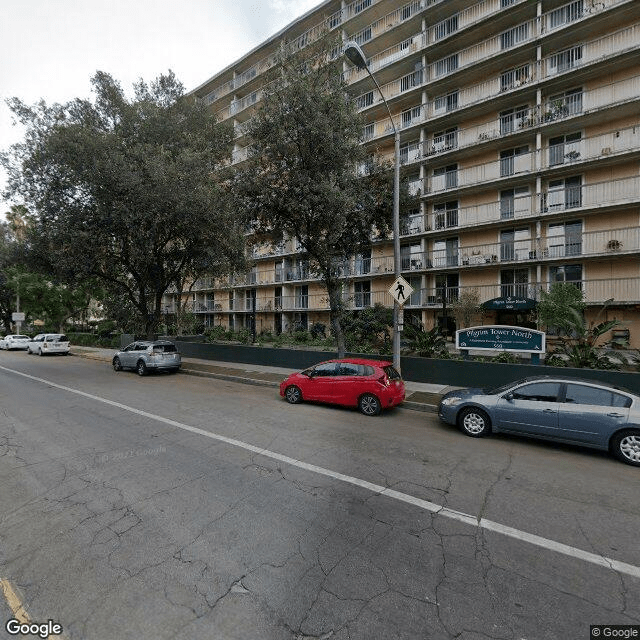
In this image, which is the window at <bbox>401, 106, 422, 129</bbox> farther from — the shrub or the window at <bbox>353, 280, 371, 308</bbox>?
the shrub

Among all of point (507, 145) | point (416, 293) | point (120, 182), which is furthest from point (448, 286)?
point (120, 182)

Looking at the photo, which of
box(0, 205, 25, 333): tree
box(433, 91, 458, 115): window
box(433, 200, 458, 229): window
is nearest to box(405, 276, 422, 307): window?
box(433, 200, 458, 229): window

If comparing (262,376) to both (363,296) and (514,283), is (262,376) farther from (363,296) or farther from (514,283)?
(514,283)

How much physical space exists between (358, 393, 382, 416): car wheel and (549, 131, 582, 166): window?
1794cm

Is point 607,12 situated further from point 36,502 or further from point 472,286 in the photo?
point 36,502

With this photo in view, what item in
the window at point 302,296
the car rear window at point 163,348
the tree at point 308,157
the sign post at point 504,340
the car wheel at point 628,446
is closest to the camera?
the car wheel at point 628,446

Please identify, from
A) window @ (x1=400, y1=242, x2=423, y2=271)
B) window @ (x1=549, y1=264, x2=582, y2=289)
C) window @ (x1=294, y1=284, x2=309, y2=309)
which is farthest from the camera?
window @ (x1=294, y1=284, x2=309, y2=309)

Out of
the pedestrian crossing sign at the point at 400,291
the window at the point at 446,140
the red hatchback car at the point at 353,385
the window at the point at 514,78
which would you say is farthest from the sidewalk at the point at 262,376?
the window at the point at 514,78

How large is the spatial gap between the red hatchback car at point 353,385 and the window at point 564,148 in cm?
1700

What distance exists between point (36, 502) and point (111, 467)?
108 cm

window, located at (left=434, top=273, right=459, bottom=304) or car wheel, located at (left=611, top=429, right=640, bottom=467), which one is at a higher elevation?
window, located at (left=434, top=273, right=459, bottom=304)

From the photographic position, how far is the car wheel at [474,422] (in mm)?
6984

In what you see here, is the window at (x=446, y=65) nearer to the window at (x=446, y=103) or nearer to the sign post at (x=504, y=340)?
the window at (x=446, y=103)

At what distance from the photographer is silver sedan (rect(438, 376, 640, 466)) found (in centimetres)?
581
